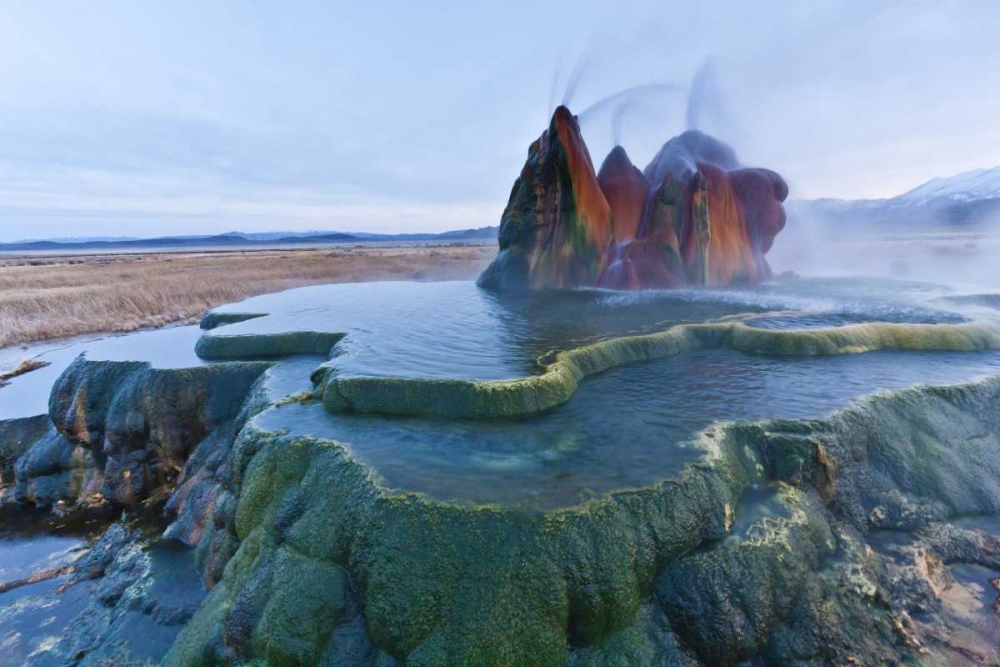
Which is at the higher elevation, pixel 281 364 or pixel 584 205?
pixel 584 205

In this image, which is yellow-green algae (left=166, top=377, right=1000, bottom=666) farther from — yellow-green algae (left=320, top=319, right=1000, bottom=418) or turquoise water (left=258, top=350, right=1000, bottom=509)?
yellow-green algae (left=320, top=319, right=1000, bottom=418)

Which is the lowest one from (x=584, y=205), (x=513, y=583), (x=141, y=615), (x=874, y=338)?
(x=141, y=615)

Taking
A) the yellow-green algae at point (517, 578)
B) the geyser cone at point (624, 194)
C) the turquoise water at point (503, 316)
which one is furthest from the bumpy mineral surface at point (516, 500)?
the geyser cone at point (624, 194)

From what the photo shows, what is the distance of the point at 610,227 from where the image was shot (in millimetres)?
29109

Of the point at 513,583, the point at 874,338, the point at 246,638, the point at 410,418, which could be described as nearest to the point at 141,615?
the point at 246,638

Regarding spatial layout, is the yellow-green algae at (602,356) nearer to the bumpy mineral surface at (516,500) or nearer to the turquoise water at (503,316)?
the bumpy mineral surface at (516,500)

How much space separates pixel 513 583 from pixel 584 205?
23989mm

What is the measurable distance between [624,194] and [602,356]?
19.0 meters

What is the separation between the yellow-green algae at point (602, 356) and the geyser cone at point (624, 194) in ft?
44.4

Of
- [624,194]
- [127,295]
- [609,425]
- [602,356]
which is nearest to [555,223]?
[624,194]

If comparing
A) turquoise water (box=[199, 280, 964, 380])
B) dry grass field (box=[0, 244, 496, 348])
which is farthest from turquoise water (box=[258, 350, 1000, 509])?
dry grass field (box=[0, 244, 496, 348])

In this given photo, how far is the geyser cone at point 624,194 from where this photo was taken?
99.1 ft

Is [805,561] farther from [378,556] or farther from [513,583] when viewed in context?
[378,556]

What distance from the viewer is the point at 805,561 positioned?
7.84 metres
